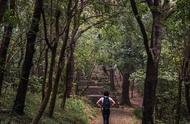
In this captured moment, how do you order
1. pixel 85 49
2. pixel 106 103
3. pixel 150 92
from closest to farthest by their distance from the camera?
pixel 150 92
pixel 106 103
pixel 85 49

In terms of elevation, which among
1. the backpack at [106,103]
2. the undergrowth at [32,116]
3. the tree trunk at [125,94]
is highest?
the tree trunk at [125,94]

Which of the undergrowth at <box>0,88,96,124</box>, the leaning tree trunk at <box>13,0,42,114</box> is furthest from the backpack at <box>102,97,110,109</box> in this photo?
the leaning tree trunk at <box>13,0,42,114</box>

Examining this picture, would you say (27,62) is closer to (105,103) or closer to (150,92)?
(150,92)

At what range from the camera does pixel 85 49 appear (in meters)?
32.4

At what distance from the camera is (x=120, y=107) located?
3628 cm

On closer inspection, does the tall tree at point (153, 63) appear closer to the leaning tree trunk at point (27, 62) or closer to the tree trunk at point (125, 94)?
the leaning tree trunk at point (27, 62)

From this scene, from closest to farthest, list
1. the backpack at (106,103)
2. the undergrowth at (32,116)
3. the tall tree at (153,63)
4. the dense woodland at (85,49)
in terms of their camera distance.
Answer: the dense woodland at (85,49) < the tall tree at (153,63) < the undergrowth at (32,116) < the backpack at (106,103)

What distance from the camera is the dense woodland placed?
12.3 meters

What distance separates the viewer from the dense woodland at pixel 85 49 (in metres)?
12.3

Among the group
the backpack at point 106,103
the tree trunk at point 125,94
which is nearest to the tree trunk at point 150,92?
the backpack at point 106,103

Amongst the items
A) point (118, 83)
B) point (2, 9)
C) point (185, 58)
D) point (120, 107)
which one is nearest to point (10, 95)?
point (185, 58)

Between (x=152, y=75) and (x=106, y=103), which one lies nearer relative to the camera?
Answer: (x=152, y=75)

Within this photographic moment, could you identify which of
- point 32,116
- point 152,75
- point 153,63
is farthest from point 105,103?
point 153,63

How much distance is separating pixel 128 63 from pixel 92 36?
362 centimetres
